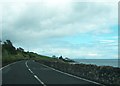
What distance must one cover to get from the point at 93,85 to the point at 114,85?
1.20 metres

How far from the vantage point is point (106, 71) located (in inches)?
880

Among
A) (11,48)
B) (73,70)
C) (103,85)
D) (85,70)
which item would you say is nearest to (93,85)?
(103,85)

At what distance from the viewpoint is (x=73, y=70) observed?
32.0m

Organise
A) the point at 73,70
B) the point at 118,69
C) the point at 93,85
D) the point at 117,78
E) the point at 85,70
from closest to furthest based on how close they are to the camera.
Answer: the point at 93,85 < the point at 117,78 < the point at 118,69 < the point at 85,70 < the point at 73,70

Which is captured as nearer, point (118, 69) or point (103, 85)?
point (103, 85)

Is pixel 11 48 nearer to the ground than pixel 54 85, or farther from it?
farther from it

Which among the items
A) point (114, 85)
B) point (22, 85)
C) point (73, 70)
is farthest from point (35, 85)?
point (73, 70)

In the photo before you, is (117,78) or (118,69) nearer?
(117,78)

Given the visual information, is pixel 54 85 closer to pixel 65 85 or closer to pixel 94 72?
pixel 65 85

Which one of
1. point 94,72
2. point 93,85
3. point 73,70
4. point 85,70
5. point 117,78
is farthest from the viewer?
point 73,70

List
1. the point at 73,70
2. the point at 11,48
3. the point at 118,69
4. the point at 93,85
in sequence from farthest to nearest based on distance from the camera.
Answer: the point at 11,48, the point at 73,70, the point at 118,69, the point at 93,85

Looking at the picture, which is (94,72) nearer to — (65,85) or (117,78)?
(117,78)

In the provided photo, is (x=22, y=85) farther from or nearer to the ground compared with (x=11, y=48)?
nearer to the ground

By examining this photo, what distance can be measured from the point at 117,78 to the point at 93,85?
212cm
